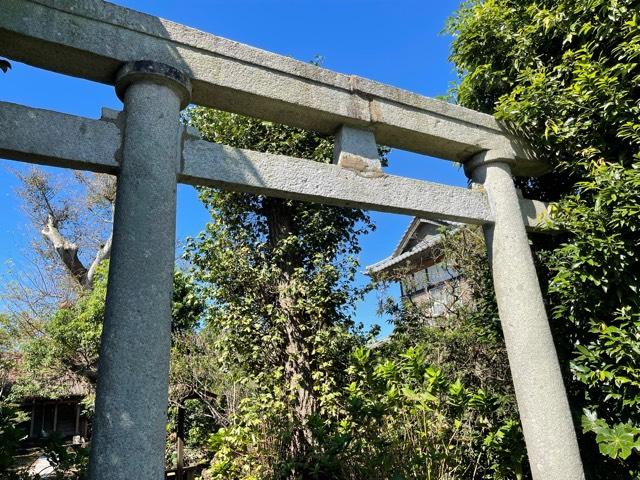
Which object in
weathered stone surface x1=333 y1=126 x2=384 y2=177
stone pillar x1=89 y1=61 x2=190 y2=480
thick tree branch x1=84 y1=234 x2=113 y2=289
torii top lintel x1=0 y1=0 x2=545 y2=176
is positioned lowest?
A: stone pillar x1=89 y1=61 x2=190 y2=480

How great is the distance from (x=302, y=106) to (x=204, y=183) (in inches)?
36.6

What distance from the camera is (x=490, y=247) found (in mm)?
3760

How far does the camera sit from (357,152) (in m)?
3.43

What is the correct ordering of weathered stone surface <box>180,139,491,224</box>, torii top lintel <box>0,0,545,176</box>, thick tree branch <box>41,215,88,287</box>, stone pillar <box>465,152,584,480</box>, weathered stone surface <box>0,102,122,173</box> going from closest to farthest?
weathered stone surface <box>0,102,122,173</box>
torii top lintel <box>0,0,545,176</box>
weathered stone surface <box>180,139,491,224</box>
stone pillar <box>465,152,584,480</box>
thick tree branch <box>41,215,88,287</box>

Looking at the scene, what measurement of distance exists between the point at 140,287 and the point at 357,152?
1876mm

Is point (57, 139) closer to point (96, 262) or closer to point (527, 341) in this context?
point (527, 341)

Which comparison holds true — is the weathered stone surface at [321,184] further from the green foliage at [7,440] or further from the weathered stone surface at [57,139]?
the green foliage at [7,440]

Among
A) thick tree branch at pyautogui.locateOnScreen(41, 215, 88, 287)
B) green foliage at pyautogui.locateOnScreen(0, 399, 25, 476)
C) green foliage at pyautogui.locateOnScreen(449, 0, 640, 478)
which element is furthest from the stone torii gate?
thick tree branch at pyautogui.locateOnScreen(41, 215, 88, 287)

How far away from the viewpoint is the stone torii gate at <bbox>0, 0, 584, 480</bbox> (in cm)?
222

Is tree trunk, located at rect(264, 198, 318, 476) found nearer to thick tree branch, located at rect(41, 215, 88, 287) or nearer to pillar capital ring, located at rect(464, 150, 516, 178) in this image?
pillar capital ring, located at rect(464, 150, 516, 178)

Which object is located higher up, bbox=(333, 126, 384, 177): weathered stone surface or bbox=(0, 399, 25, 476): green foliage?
bbox=(333, 126, 384, 177): weathered stone surface

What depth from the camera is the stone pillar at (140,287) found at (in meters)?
2.09

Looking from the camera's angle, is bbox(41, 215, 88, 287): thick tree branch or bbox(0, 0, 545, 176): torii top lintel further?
bbox(41, 215, 88, 287): thick tree branch

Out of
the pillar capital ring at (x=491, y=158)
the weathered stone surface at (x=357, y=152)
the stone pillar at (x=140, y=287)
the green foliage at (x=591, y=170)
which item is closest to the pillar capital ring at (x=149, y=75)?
the stone pillar at (x=140, y=287)
